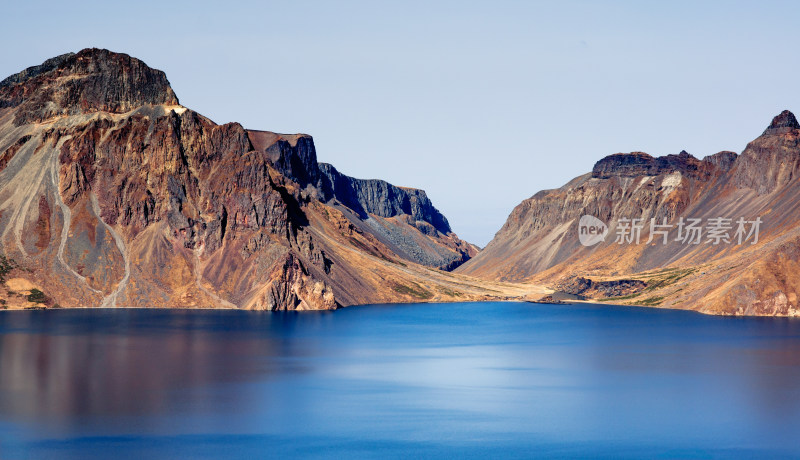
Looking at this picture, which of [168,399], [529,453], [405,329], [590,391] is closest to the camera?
[529,453]

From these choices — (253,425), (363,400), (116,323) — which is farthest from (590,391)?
(116,323)

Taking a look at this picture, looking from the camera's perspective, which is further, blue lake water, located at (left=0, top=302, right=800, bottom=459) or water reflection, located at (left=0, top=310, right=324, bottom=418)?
water reflection, located at (left=0, top=310, right=324, bottom=418)

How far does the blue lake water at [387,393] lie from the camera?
83.4 m

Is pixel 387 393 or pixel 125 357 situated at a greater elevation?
pixel 125 357

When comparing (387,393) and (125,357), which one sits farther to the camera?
(125,357)

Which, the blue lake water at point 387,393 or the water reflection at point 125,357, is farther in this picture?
the water reflection at point 125,357

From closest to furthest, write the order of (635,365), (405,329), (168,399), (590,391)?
(168,399), (590,391), (635,365), (405,329)

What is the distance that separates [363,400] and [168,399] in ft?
67.0

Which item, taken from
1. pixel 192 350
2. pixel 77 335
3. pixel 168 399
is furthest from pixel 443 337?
pixel 168 399

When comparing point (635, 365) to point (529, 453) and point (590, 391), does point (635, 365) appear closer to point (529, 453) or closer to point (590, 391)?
point (590, 391)

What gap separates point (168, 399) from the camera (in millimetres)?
100000

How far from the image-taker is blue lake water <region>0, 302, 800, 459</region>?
3285 inches

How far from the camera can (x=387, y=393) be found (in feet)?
359

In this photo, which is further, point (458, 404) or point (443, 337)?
point (443, 337)
